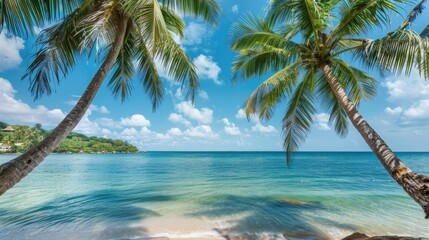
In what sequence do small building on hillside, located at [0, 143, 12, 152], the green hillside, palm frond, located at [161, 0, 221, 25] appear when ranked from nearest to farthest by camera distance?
palm frond, located at [161, 0, 221, 25], the green hillside, small building on hillside, located at [0, 143, 12, 152]

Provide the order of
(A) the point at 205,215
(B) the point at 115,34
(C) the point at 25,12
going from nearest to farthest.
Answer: (C) the point at 25,12 < (B) the point at 115,34 < (A) the point at 205,215

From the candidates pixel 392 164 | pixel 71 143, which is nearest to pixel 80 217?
pixel 392 164

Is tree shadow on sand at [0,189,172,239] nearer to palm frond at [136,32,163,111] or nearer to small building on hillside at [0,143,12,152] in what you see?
palm frond at [136,32,163,111]

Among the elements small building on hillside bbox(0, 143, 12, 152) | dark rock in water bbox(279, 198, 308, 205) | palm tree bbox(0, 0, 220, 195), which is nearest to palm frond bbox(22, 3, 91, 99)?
palm tree bbox(0, 0, 220, 195)

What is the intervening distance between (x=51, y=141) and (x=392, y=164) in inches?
200

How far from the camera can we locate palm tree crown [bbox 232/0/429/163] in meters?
4.43

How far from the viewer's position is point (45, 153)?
114 inches

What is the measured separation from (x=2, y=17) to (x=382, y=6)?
6.91 meters

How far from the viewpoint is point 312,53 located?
5.68 m

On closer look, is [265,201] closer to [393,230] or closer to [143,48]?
[393,230]

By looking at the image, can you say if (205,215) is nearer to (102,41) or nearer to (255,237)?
(255,237)

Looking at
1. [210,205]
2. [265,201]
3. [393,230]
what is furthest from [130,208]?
[393,230]

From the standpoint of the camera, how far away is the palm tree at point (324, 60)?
3.93 meters

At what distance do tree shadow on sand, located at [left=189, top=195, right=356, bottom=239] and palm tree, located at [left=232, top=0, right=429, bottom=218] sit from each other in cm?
222
